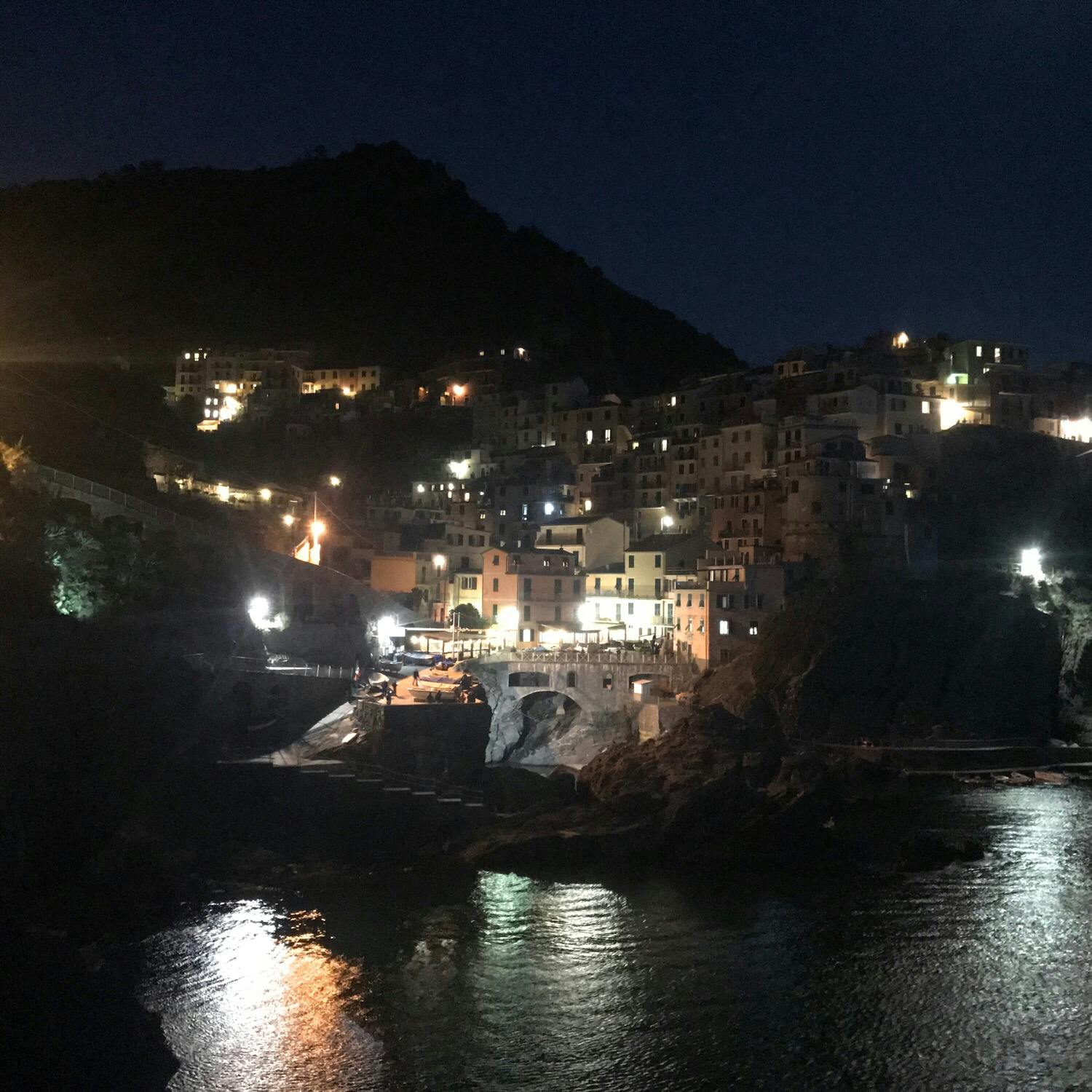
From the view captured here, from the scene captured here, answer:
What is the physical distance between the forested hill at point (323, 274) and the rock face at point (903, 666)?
168ft

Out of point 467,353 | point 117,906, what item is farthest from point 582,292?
point 117,906

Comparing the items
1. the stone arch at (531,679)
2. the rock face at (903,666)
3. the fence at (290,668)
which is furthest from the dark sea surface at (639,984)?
the rock face at (903,666)

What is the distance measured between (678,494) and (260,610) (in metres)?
29.2

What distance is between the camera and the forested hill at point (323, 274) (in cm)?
12025

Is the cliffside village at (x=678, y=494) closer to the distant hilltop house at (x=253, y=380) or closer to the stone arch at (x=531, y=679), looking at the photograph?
the distant hilltop house at (x=253, y=380)

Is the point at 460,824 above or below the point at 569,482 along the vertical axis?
below

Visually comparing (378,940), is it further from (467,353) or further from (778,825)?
(467,353)

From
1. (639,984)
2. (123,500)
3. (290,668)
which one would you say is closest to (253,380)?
(123,500)

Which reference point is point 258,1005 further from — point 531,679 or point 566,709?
point 566,709

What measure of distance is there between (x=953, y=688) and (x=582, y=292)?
90202mm

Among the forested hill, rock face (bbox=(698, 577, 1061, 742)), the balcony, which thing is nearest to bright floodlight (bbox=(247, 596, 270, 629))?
the balcony

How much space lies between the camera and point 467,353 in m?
108

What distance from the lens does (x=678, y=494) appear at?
2709 inches

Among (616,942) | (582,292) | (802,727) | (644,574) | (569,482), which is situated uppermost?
(582,292)
